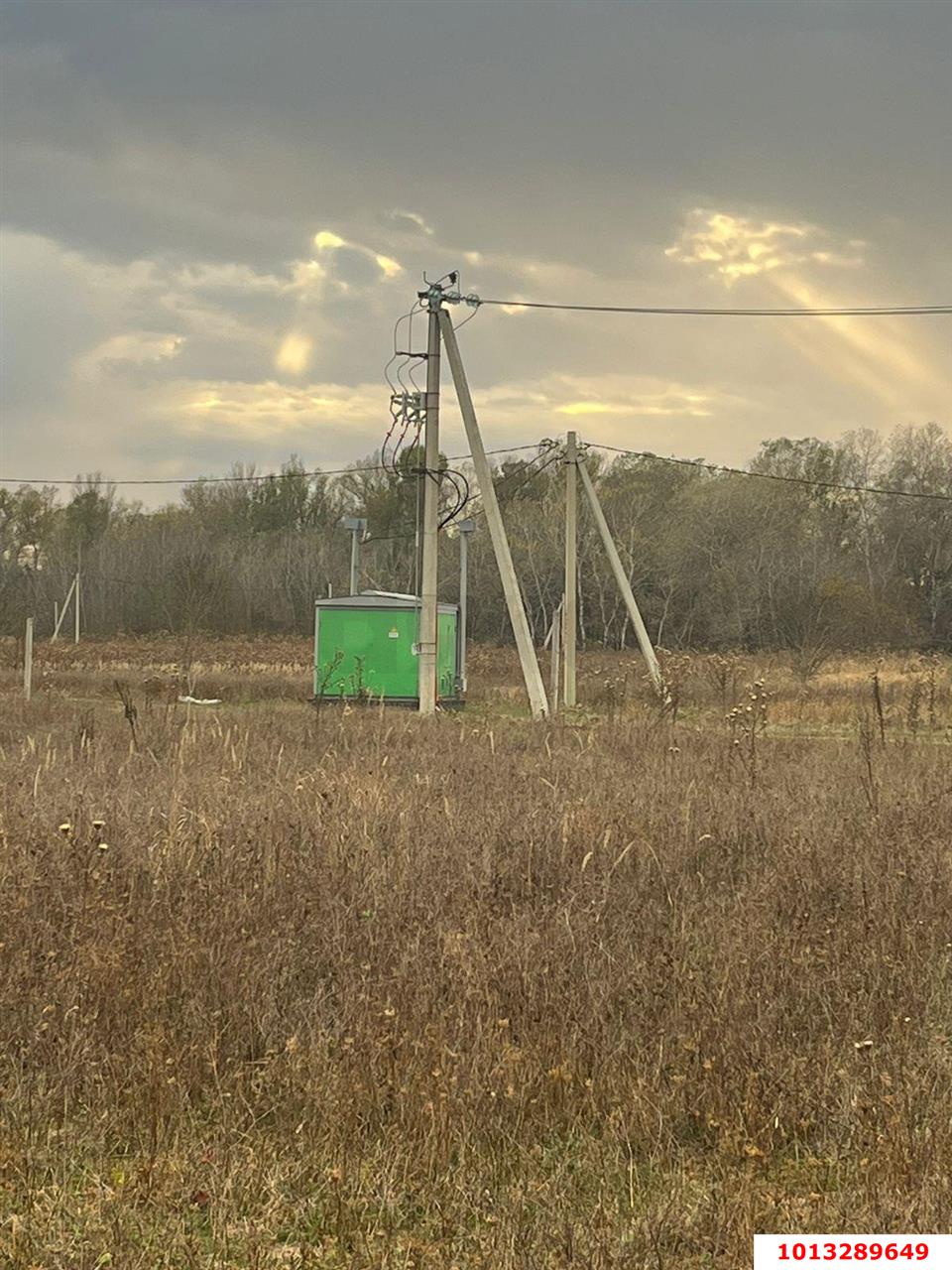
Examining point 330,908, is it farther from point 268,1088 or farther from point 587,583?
point 587,583

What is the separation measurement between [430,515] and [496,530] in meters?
1.88

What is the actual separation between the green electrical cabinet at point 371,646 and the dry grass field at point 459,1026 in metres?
Answer: 16.2

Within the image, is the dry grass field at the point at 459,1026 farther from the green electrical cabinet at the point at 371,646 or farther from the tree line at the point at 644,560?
the tree line at the point at 644,560

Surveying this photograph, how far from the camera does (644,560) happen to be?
5897cm

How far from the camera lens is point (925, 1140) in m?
3.63

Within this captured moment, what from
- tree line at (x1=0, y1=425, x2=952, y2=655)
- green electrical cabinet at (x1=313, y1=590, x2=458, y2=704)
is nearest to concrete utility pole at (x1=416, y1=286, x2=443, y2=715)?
green electrical cabinet at (x1=313, y1=590, x2=458, y2=704)

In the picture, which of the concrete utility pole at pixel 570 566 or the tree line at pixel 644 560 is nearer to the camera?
the concrete utility pole at pixel 570 566

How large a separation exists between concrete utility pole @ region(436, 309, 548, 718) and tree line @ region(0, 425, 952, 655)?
3098 centimetres

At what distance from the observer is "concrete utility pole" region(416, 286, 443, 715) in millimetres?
19938

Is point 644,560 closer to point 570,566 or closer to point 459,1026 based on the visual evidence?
point 570,566

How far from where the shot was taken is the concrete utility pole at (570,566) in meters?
23.8

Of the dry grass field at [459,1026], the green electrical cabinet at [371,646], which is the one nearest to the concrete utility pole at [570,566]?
the green electrical cabinet at [371,646]

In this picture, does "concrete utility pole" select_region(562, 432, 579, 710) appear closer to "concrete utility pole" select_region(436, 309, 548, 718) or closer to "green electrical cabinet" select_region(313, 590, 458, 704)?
"green electrical cabinet" select_region(313, 590, 458, 704)

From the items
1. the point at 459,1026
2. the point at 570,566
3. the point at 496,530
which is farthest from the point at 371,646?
the point at 459,1026
